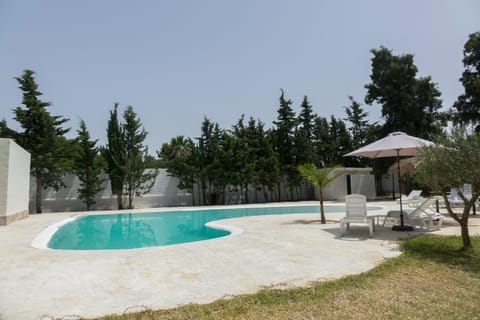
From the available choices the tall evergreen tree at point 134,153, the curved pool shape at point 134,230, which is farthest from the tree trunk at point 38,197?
the tall evergreen tree at point 134,153

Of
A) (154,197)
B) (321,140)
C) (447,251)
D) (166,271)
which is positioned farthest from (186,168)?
(447,251)

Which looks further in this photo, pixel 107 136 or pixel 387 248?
pixel 107 136

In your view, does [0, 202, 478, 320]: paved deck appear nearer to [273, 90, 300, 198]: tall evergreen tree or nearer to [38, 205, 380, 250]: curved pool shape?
[38, 205, 380, 250]: curved pool shape

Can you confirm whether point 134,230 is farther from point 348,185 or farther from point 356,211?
point 348,185

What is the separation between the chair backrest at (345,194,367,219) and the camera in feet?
24.7

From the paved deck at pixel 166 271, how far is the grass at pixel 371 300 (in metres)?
0.27

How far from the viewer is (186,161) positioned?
20.0 metres

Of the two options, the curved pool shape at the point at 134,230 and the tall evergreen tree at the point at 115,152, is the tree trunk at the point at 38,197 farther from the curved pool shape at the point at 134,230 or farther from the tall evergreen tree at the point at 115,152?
the curved pool shape at the point at 134,230

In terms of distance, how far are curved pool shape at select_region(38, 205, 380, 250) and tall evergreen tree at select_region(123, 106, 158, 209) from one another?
10.0 ft

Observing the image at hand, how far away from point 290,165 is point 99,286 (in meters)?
19.7

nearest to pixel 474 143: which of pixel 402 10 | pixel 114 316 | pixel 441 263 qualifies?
pixel 441 263

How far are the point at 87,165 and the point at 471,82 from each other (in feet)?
83.2

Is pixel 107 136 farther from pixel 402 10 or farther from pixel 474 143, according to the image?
pixel 474 143

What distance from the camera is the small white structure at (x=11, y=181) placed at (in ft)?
35.3
